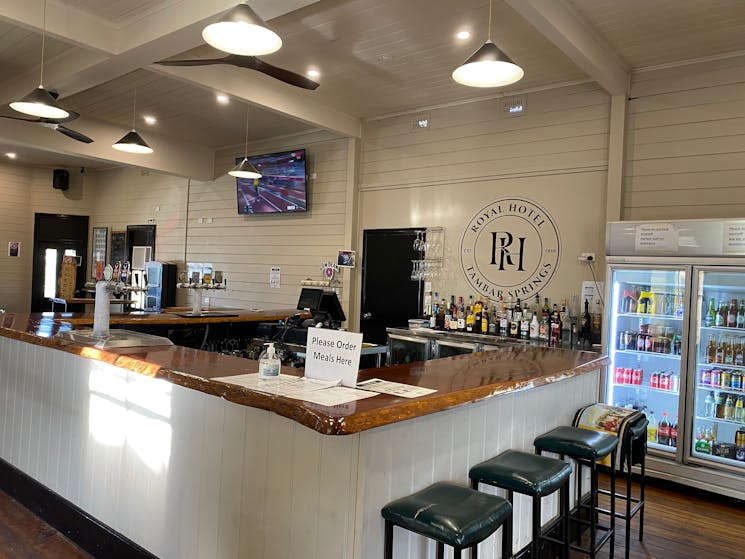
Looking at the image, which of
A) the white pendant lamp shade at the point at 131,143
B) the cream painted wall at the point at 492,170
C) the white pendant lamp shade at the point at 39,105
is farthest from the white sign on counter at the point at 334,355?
the white pendant lamp shade at the point at 131,143

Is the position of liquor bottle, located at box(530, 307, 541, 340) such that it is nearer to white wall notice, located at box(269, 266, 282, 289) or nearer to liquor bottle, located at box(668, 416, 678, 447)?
liquor bottle, located at box(668, 416, 678, 447)

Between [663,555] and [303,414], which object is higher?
[303,414]

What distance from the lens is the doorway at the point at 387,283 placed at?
6.14 m

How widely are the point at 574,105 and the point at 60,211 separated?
9.70m

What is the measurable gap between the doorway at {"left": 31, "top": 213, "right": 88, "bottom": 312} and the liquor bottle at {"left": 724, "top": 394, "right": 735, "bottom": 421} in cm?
1083

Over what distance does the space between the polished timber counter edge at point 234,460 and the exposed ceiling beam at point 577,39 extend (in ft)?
7.38

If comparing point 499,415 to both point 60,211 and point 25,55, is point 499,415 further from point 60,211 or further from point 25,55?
point 60,211

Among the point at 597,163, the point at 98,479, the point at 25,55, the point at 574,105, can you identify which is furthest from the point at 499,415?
the point at 25,55

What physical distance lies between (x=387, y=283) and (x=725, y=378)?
344 centimetres

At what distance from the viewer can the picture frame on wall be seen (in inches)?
416

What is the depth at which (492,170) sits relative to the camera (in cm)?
550

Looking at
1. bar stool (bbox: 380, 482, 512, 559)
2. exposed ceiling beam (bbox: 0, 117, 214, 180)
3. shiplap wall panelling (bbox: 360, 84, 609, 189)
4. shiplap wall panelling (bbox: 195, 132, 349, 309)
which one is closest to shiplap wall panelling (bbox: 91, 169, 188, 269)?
shiplap wall panelling (bbox: 195, 132, 349, 309)

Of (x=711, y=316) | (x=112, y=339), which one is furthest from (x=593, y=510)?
(x=112, y=339)

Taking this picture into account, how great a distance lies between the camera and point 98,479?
2723mm
